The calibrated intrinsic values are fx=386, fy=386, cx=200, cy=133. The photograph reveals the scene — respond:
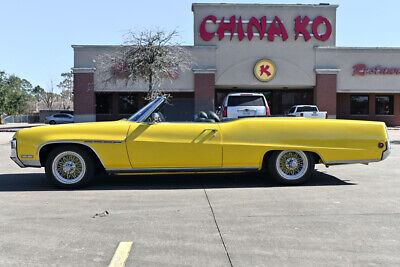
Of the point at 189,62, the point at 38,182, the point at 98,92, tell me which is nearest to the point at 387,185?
the point at 38,182

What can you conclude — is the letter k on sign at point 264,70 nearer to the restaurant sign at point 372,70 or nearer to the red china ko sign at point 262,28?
the red china ko sign at point 262,28

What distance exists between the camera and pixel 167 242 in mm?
3678

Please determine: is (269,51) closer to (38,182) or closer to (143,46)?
(143,46)

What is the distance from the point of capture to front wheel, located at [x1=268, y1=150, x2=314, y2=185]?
20.9ft

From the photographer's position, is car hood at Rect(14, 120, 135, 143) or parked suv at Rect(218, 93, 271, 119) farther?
parked suv at Rect(218, 93, 271, 119)

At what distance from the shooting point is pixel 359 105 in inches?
1287

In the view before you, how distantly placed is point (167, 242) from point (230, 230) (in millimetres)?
726

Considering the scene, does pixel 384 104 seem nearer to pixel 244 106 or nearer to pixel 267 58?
pixel 267 58

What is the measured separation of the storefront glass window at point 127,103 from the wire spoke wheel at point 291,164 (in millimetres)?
25910

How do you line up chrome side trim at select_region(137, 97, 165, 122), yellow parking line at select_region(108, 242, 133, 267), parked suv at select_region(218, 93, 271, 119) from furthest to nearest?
parked suv at select_region(218, 93, 271, 119) < chrome side trim at select_region(137, 97, 165, 122) < yellow parking line at select_region(108, 242, 133, 267)

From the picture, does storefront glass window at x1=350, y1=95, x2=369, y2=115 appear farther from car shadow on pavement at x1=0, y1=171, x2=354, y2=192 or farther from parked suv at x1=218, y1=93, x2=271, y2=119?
car shadow on pavement at x1=0, y1=171, x2=354, y2=192

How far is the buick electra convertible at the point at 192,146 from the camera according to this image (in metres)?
6.10

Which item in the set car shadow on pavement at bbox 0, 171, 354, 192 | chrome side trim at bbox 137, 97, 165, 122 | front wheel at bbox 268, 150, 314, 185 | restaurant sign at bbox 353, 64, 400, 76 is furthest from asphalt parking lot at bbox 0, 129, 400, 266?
restaurant sign at bbox 353, 64, 400, 76

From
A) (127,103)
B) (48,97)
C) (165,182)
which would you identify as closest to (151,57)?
(127,103)
